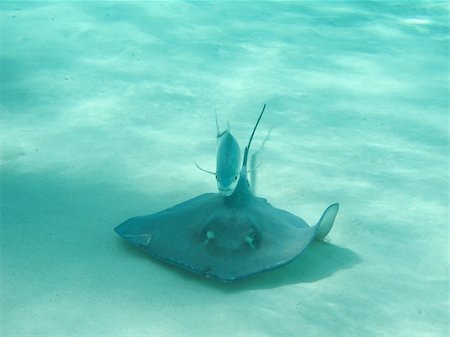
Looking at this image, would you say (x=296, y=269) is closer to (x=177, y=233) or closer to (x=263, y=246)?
(x=263, y=246)

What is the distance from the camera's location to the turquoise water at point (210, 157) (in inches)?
116

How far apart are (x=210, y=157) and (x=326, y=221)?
5.93ft

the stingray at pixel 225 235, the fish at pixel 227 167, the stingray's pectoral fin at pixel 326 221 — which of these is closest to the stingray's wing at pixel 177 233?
the stingray at pixel 225 235

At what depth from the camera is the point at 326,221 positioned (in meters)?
3.38

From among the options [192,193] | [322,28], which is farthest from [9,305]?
[322,28]

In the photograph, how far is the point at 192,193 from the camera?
4.23m

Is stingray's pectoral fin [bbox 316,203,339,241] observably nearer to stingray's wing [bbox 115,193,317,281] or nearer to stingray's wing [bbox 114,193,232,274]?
stingray's wing [bbox 115,193,317,281]

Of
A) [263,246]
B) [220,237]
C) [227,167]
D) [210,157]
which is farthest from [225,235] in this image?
[210,157]

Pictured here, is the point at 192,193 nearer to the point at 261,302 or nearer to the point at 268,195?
the point at 268,195

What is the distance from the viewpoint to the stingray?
2930 mm

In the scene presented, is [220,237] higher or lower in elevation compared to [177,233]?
higher

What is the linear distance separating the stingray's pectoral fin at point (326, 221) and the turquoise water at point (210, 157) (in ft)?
0.50

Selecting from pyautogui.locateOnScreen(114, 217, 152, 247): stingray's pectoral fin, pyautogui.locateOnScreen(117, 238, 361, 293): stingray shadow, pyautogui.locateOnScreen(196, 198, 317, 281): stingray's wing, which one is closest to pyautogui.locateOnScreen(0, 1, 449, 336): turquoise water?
pyautogui.locateOnScreen(117, 238, 361, 293): stingray shadow

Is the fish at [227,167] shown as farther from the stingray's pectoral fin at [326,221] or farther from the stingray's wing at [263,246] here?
A: the stingray's pectoral fin at [326,221]
